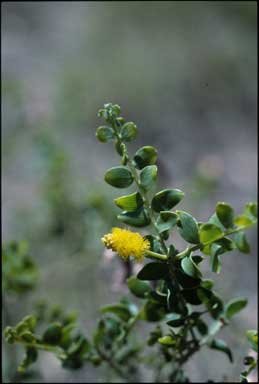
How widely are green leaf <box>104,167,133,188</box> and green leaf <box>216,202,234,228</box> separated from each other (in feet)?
0.41

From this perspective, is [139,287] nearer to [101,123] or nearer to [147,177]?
[147,177]

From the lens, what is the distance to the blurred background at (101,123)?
147 centimetres

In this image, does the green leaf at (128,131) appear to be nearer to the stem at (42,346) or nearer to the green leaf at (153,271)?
the green leaf at (153,271)

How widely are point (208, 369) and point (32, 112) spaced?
1.22 m

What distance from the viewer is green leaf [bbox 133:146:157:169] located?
0.80 metres

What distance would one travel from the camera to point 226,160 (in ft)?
7.00

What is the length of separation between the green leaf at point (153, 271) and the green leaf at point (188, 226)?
46 mm


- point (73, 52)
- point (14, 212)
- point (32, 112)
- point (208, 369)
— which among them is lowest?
point (208, 369)

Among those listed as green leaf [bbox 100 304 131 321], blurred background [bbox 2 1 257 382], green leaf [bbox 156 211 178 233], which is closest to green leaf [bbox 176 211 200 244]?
green leaf [bbox 156 211 178 233]

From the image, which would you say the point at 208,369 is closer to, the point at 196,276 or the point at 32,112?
the point at 196,276

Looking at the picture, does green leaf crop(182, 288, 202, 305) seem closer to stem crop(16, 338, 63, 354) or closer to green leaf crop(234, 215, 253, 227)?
green leaf crop(234, 215, 253, 227)

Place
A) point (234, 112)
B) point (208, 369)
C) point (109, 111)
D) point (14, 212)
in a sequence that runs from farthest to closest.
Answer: point (234, 112) → point (14, 212) → point (208, 369) → point (109, 111)

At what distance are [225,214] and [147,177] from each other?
122 mm

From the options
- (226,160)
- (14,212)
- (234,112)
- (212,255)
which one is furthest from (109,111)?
(234,112)
